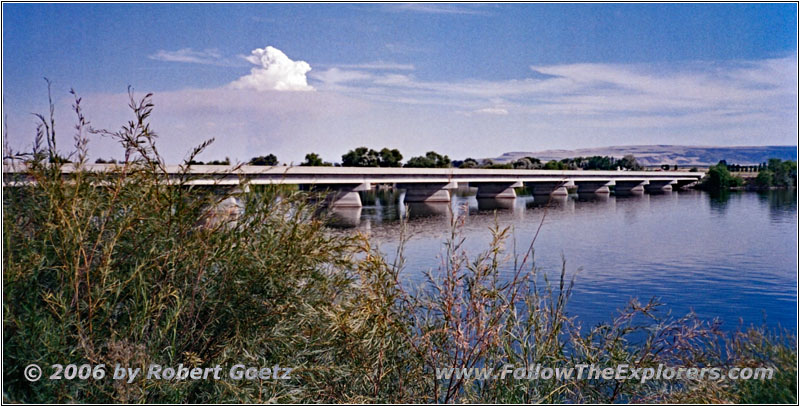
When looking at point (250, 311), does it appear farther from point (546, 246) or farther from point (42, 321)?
point (546, 246)

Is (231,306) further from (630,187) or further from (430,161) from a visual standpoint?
(430,161)

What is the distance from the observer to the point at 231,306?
18.0 feet

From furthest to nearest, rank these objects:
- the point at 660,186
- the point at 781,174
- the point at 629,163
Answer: the point at 629,163 < the point at 660,186 < the point at 781,174

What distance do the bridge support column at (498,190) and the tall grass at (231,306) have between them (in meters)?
60.1

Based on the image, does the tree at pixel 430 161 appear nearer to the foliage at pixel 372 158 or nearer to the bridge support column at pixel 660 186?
the foliage at pixel 372 158

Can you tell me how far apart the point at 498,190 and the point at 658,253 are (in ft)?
140

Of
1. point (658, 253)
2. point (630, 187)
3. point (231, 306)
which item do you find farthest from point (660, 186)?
point (231, 306)

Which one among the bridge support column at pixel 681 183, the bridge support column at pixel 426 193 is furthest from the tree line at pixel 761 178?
the bridge support column at pixel 426 193

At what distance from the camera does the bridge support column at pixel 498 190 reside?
221 feet

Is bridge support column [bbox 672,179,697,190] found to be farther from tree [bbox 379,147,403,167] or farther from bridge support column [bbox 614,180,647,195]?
tree [bbox 379,147,403,167]

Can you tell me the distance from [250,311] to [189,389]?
770 mm

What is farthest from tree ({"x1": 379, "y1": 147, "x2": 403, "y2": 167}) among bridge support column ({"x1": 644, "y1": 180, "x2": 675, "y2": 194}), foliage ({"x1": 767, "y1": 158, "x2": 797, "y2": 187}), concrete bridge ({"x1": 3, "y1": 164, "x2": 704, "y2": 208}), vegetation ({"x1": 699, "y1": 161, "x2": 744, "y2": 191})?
foliage ({"x1": 767, "y1": 158, "x2": 797, "y2": 187})

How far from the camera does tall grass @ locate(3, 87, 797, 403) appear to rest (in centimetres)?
490

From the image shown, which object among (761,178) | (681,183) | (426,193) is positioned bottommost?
(681,183)
